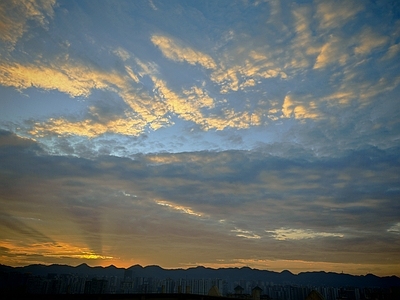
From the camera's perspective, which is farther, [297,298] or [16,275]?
[297,298]

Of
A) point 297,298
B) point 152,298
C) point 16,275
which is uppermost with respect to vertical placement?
point 152,298

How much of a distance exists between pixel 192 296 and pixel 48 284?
312 feet

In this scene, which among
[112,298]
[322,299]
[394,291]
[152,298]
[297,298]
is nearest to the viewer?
[322,299]

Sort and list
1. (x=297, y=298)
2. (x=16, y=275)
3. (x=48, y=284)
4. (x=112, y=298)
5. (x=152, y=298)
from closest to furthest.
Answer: (x=112, y=298)
(x=152, y=298)
(x=16, y=275)
(x=48, y=284)
(x=297, y=298)

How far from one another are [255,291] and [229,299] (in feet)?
7.91

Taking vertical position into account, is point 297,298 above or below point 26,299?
below

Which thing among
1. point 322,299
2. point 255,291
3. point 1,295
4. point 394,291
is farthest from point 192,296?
point 394,291

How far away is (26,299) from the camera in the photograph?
352 inches

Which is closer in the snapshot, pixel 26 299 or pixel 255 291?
Result: pixel 26 299

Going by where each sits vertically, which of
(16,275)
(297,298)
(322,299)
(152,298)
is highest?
(322,299)

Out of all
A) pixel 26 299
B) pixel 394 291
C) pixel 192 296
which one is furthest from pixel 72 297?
pixel 394 291

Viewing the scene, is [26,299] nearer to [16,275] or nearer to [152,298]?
[152,298]

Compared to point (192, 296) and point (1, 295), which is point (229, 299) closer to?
point (192, 296)

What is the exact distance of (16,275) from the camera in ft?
226
